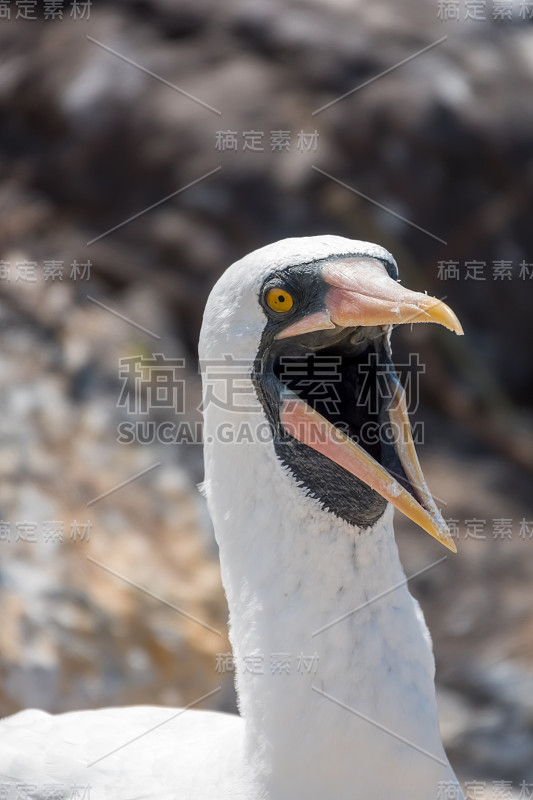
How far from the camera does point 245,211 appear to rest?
6637 mm

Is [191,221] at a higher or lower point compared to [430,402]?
higher

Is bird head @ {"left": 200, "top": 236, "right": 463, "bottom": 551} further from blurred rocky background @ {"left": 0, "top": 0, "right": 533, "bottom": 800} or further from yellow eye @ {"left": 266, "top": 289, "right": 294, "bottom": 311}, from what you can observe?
blurred rocky background @ {"left": 0, "top": 0, "right": 533, "bottom": 800}

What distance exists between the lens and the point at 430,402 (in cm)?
668

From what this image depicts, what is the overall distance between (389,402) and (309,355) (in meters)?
0.25

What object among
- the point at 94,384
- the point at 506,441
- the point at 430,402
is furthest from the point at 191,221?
the point at 506,441

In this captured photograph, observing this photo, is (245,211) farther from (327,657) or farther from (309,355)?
(327,657)

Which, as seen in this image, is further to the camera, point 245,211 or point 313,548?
point 245,211

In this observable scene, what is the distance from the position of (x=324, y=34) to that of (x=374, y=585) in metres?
5.59

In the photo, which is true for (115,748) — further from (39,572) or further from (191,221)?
(191,221)

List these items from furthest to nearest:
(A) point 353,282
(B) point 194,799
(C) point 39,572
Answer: (C) point 39,572, (B) point 194,799, (A) point 353,282

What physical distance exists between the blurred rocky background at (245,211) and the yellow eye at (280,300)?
3.41 metres

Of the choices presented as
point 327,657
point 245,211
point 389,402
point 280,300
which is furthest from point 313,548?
point 245,211

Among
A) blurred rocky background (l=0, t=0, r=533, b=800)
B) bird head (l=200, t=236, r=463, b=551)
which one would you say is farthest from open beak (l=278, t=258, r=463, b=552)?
blurred rocky background (l=0, t=0, r=533, b=800)

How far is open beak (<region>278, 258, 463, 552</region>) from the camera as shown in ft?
7.07
